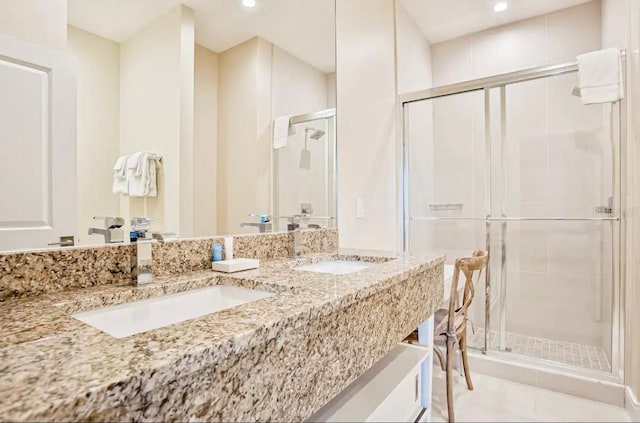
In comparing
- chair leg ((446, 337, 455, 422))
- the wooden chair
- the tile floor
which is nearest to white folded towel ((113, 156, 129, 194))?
the wooden chair

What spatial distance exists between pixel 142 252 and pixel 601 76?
2472mm

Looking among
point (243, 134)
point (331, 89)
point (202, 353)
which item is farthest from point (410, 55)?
point (202, 353)

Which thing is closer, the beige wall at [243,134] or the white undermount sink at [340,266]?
the beige wall at [243,134]

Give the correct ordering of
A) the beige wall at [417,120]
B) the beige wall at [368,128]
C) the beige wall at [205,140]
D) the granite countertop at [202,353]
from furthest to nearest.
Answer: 1. the beige wall at [417,120]
2. the beige wall at [368,128]
3. the beige wall at [205,140]
4. the granite countertop at [202,353]

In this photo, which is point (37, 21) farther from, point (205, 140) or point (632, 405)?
point (632, 405)

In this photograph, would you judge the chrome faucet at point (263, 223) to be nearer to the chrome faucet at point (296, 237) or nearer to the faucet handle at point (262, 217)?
the faucet handle at point (262, 217)

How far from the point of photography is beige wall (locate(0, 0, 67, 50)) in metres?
0.83

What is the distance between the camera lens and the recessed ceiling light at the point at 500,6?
2.56 meters

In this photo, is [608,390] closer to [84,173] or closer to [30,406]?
[30,406]

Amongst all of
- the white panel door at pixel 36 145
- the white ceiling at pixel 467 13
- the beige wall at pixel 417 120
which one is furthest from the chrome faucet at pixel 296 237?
the white ceiling at pixel 467 13

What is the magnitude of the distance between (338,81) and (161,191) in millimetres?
1376

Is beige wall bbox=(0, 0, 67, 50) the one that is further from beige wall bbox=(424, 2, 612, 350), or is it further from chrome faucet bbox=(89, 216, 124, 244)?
beige wall bbox=(424, 2, 612, 350)

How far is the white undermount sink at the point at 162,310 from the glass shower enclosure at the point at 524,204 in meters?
1.71

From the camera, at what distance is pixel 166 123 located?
3.77ft
